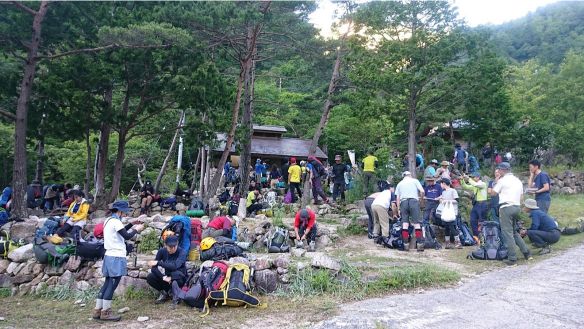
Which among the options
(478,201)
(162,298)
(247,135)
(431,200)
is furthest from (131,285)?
(247,135)

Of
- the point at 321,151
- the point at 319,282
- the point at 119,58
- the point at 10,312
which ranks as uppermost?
the point at 119,58

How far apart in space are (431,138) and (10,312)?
18.4 m

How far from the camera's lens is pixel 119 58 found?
40.4 feet

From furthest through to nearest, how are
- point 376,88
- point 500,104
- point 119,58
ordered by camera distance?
point 500,104, point 376,88, point 119,58

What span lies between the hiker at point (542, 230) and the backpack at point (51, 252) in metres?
8.91

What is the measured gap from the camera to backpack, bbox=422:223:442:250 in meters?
9.31

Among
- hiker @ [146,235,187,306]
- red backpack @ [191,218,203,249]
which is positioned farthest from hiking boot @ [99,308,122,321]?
red backpack @ [191,218,203,249]

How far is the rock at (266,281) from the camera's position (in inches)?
271

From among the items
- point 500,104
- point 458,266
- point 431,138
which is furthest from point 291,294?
point 431,138

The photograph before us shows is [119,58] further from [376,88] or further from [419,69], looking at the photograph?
[419,69]

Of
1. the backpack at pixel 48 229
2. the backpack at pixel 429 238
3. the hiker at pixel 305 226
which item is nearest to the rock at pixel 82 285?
the backpack at pixel 48 229

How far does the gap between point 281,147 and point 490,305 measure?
20.5 metres

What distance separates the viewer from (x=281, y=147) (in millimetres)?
25641

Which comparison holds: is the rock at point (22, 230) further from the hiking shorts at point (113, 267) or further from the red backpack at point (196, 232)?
the hiking shorts at point (113, 267)
